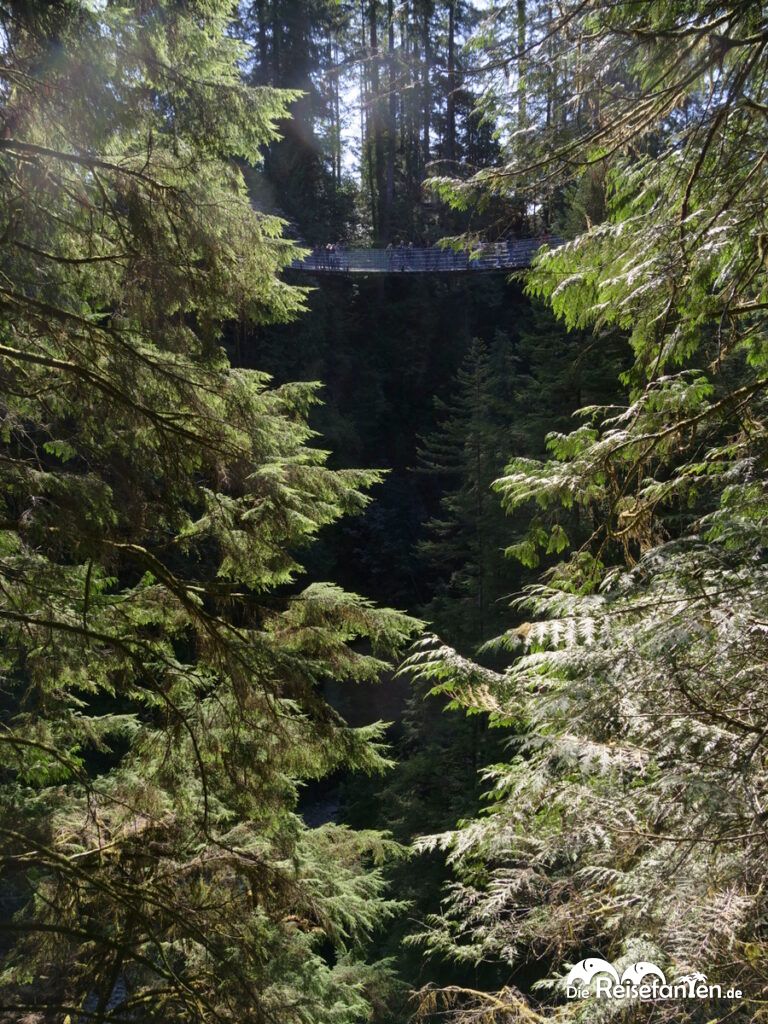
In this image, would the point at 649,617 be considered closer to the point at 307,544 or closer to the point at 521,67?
the point at 521,67

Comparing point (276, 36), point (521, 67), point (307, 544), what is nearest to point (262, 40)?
point (276, 36)

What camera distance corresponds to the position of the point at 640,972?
2.78 metres

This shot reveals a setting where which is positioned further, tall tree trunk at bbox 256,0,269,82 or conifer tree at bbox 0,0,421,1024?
tall tree trunk at bbox 256,0,269,82

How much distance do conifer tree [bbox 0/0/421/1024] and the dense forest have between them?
0.09 ft

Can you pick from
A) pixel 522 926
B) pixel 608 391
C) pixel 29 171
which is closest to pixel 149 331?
pixel 29 171

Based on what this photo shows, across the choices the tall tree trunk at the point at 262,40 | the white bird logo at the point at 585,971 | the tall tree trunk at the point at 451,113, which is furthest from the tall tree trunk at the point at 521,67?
the tall tree trunk at the point at 262,40

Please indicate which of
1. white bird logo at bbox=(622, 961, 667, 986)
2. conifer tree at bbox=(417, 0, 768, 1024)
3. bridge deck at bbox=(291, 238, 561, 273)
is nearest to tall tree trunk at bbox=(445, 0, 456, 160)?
bridge deck at bbox=(291, 238, 561, 273)

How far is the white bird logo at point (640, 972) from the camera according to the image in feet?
9.06

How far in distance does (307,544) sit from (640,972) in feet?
12.6

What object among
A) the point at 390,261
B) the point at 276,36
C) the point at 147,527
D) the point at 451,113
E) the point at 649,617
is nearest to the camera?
the point at 649,617

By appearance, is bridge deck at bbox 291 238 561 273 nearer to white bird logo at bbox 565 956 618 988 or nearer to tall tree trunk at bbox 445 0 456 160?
tall tree trunk at bbox 445 0 456 160

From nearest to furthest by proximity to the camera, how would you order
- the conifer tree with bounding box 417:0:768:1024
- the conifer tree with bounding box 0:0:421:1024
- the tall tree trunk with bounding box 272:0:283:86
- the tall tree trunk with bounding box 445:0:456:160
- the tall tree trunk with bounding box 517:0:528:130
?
the conifer tree with bounding box 417:0:768:1024 → the tall tree trunk with bounding box 517:0:528:130 → the conifer tree with bounding box 0:0:421:1024 → the tall tree trunk with bounding box 272:0:283:86 → the tall tree trunk with bounding box 445:0:456:160

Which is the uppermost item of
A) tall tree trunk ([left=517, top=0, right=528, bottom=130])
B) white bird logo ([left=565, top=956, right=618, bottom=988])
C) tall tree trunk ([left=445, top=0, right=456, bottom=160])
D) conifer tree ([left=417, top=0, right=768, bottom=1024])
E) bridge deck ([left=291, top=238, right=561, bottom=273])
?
tall tree trunk ([left=445, top=0, right=456, bottom=160])

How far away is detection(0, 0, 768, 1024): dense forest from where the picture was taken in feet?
9.68
